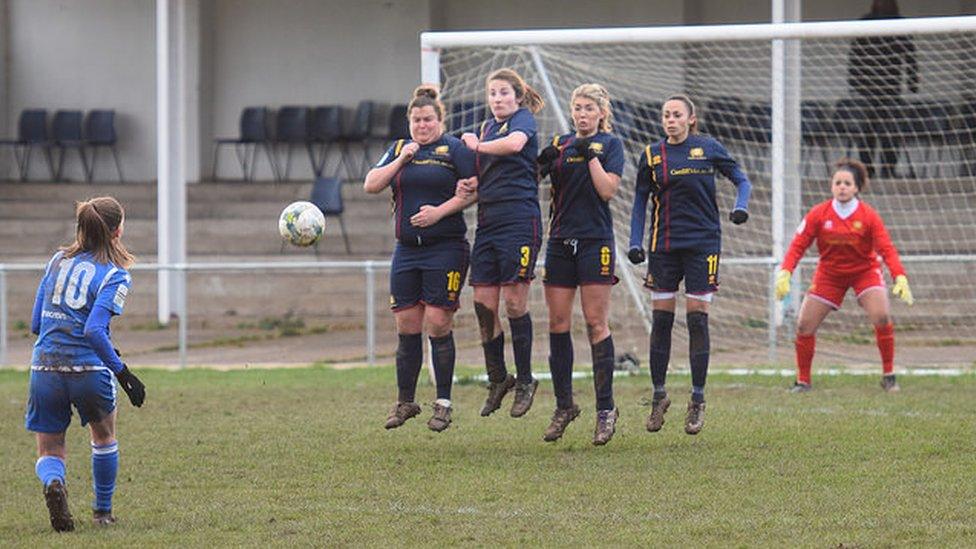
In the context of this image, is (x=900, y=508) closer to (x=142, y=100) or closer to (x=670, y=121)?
(x=670, y=121)

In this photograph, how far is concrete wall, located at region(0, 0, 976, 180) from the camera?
28.1 metres

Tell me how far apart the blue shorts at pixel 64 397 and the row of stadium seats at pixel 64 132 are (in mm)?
20800

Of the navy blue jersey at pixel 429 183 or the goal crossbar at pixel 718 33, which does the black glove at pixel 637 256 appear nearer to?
the navy blue jersey at pixel 429 183

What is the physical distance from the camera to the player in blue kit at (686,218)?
10.6 metres

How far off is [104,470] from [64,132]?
21.3m

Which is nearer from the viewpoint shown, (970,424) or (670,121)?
(670,121)

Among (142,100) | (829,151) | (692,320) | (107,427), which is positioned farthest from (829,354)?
(142,100)

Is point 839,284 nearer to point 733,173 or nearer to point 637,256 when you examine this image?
point 733,173

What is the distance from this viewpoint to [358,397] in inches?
556

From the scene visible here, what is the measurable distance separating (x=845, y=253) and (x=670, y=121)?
12.9 feet

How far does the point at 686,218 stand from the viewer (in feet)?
34.9

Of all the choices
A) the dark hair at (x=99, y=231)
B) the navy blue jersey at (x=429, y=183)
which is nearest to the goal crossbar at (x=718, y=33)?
the navy blue jersey at (x=429, y=183)

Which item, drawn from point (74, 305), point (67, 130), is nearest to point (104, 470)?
point (74, 305)

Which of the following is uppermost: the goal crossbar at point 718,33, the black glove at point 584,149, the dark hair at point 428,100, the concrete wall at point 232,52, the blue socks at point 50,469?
the concrete wall at point 232,52
